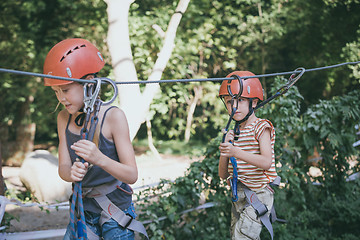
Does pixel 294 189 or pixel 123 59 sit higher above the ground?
pixel 123 59

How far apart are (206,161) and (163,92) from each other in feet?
22.2

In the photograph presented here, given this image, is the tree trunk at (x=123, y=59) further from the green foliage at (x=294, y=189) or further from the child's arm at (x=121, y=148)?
the child's arm at (x=121, y=148)

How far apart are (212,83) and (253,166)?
29.2ft

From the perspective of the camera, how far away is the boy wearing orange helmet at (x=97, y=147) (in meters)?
1.98

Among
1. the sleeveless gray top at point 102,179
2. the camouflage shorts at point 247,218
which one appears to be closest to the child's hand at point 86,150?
the sleeveless gray top at point 102,179

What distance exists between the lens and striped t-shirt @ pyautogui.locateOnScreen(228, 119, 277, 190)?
264cm

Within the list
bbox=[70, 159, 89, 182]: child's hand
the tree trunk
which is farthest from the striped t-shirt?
the tree trunk

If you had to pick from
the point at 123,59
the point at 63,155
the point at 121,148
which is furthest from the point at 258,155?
the point at 123,59

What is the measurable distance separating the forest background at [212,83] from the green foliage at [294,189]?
0.01 metres

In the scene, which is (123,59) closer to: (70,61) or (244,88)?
(244,88)

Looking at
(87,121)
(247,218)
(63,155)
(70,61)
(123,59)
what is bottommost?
(247,218)

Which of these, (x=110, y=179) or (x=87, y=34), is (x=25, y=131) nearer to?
(x=87, y=34)

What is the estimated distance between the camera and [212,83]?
11.5m

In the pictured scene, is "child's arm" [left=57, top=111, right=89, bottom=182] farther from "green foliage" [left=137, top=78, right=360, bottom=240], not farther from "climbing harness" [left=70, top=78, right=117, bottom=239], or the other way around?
"green foliage" [left=137, top=78, right=360, bottom=240]
